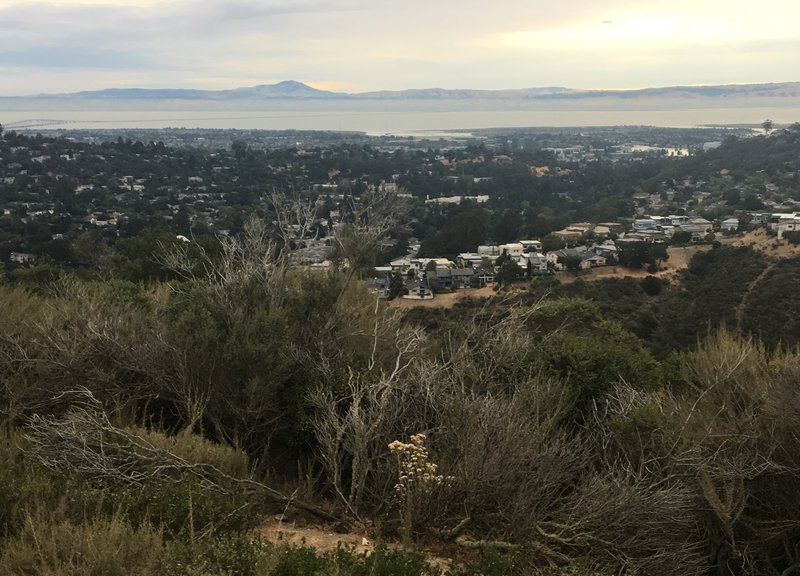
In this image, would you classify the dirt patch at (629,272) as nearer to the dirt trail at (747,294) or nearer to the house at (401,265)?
the dirt trail at (747,294)

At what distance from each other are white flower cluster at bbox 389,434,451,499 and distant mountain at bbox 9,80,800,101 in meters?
147

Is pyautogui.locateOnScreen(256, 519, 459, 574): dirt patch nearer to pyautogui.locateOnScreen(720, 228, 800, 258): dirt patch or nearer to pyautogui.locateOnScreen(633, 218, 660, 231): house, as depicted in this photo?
pyautogui.locateOnScreen(720, 228, 800, 258): dirt patch

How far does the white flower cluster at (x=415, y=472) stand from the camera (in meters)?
3.97

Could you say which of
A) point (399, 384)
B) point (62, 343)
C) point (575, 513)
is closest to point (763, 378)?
point (575, 513)

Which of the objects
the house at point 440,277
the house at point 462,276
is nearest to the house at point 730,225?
the house at point 462,276

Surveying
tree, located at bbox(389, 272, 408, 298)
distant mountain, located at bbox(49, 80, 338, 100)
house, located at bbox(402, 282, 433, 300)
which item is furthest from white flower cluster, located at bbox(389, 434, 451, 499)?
distant mountain, located at bbox(49, 80, 338, 100)

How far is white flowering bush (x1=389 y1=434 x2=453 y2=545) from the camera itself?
3.97m

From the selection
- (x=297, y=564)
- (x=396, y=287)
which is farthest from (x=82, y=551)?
(x=396, y=287)

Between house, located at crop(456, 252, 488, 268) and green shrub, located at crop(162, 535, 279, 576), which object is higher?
green shrub, located at crop(162, 535, 279, 576)

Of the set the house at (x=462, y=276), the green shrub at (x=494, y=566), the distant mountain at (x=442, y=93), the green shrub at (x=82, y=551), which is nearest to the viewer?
the green shrub at (x=82, y=551)

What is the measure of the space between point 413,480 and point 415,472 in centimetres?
7

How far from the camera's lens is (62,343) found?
592cm

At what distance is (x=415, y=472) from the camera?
13.4ft

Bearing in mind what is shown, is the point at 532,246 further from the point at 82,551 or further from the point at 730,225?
the point at 82,551
